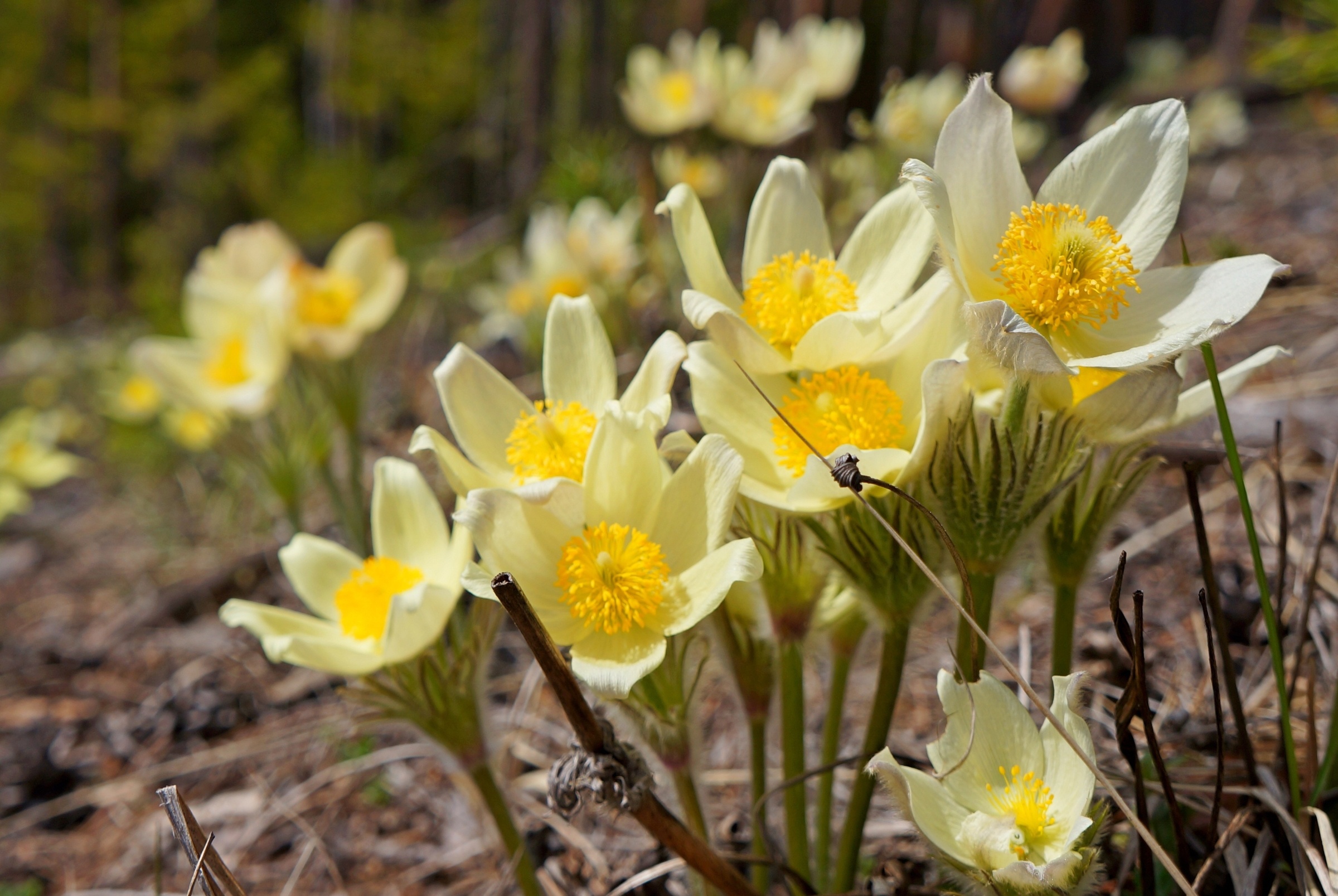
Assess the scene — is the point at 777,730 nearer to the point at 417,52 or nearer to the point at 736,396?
the point at 736,396

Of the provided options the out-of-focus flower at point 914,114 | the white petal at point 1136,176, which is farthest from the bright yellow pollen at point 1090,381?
the out-of-focus flower at point 914,114

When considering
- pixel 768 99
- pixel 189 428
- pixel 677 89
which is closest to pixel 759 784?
pixel 768 99

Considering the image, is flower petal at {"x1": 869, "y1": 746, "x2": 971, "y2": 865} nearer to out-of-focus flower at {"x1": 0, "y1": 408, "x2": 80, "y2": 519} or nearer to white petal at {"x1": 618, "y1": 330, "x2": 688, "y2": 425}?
white petal at {"x1": 618, "y1": 330, "x2": 688, "y2": 425}

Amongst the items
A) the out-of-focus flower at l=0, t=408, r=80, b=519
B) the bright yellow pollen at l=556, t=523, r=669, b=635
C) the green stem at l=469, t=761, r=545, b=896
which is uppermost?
the bright yellow pollen at l=556, t=523, r=669, b=635

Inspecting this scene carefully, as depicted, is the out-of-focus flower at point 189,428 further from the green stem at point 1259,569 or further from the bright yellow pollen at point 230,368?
the green stem at point 1259,569

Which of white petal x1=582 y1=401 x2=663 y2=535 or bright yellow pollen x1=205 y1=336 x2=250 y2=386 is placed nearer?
white petal x1=582 y1=401 x2=663 y2=535

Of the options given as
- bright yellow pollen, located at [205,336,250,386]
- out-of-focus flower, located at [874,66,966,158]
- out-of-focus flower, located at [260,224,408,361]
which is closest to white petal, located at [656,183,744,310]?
out-of-focus flower, located at [874,66,966,158]

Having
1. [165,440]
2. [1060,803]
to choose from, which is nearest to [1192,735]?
[1060,803]
